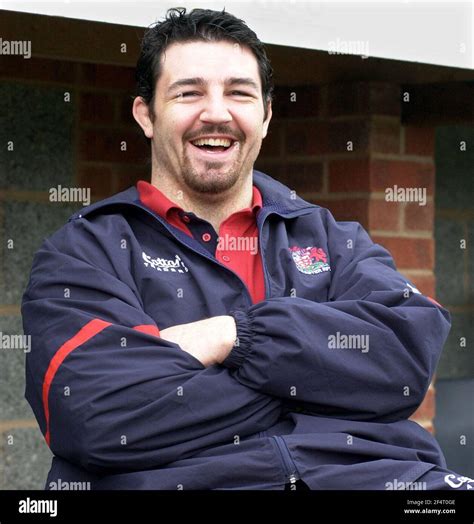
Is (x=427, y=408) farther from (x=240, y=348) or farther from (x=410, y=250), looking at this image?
(x=240, y=348)

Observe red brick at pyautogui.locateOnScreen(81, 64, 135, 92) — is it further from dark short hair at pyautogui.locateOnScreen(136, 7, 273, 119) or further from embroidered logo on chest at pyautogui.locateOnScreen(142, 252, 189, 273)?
embroidered logo on chest at pyautogui.locateOnScreen(142, 252, 189, 273)

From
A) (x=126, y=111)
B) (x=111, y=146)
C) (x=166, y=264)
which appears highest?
(x=126, y=111)

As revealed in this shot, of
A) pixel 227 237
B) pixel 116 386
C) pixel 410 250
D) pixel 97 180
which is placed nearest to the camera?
pixel 116 386

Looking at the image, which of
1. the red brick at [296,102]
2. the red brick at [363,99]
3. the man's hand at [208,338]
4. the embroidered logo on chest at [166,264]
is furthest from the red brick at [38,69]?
the man's hand at [208,338]

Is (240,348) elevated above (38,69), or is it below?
below

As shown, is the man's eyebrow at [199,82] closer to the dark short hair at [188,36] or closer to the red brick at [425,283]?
the dark short hair at [188,36]

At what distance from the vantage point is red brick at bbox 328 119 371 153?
3920mm

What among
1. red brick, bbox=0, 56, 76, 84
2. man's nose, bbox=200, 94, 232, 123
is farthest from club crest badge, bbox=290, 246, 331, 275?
red brick, bbox=0, 56, 76, 84

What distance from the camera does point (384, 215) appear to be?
3.92 meters

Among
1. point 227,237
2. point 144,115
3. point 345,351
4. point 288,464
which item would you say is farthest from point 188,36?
point 288,464

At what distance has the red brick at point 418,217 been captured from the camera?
4.01 m

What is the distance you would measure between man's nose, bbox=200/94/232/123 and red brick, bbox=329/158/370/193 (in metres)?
1.21

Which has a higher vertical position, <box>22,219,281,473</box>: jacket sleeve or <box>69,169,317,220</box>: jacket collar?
<box>69,169,317,220</box>: jacket collar

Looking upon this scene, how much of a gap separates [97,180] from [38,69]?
394 mm
